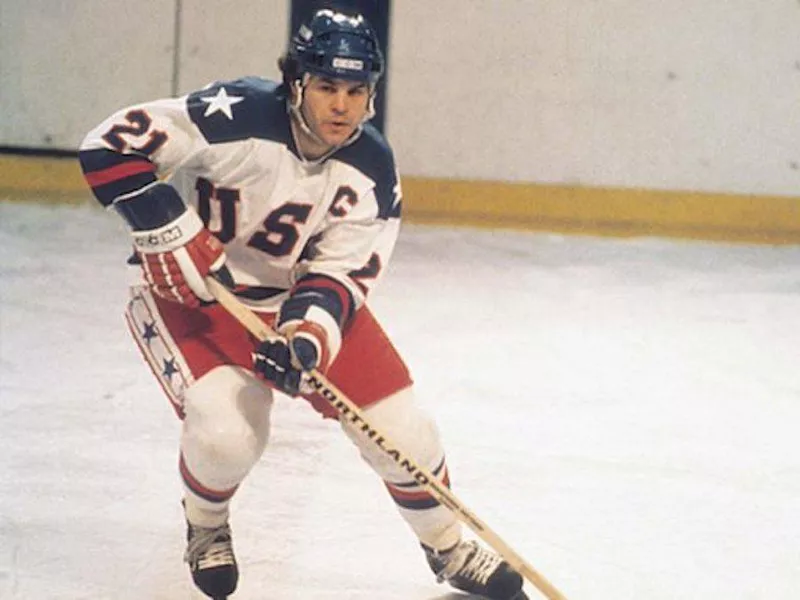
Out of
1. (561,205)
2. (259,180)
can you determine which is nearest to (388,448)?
(259,180)

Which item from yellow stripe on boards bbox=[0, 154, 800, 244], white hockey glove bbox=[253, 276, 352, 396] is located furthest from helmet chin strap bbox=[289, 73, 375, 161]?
yellow stripe on boards bbox=[0, 154, 800, 244]

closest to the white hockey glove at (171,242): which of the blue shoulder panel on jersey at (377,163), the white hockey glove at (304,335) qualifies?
the white hockey glove at (304,335)

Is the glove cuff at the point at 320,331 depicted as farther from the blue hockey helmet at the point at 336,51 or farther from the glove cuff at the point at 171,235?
the blue hockey helmet at the point at 336,51

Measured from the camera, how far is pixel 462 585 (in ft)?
6.27

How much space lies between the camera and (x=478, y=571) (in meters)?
1.89

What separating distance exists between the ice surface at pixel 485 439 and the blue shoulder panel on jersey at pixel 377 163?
0.50 meters

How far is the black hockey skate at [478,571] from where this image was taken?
6.16 ft

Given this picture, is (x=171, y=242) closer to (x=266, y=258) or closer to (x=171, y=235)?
(x=171, y=235)

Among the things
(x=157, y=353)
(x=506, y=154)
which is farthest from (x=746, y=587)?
(x=506, y=154)

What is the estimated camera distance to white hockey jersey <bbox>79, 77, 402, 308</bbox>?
1.78m

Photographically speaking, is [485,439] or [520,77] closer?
[485,439]

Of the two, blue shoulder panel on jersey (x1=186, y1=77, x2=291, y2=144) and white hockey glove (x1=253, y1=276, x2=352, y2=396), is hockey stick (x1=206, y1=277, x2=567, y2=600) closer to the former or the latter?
white hockey glove (x1=253, y1=276, x2=352, y2=396)

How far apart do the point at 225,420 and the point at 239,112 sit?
0.39 meters

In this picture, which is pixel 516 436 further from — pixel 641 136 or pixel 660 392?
pixel 641 136
